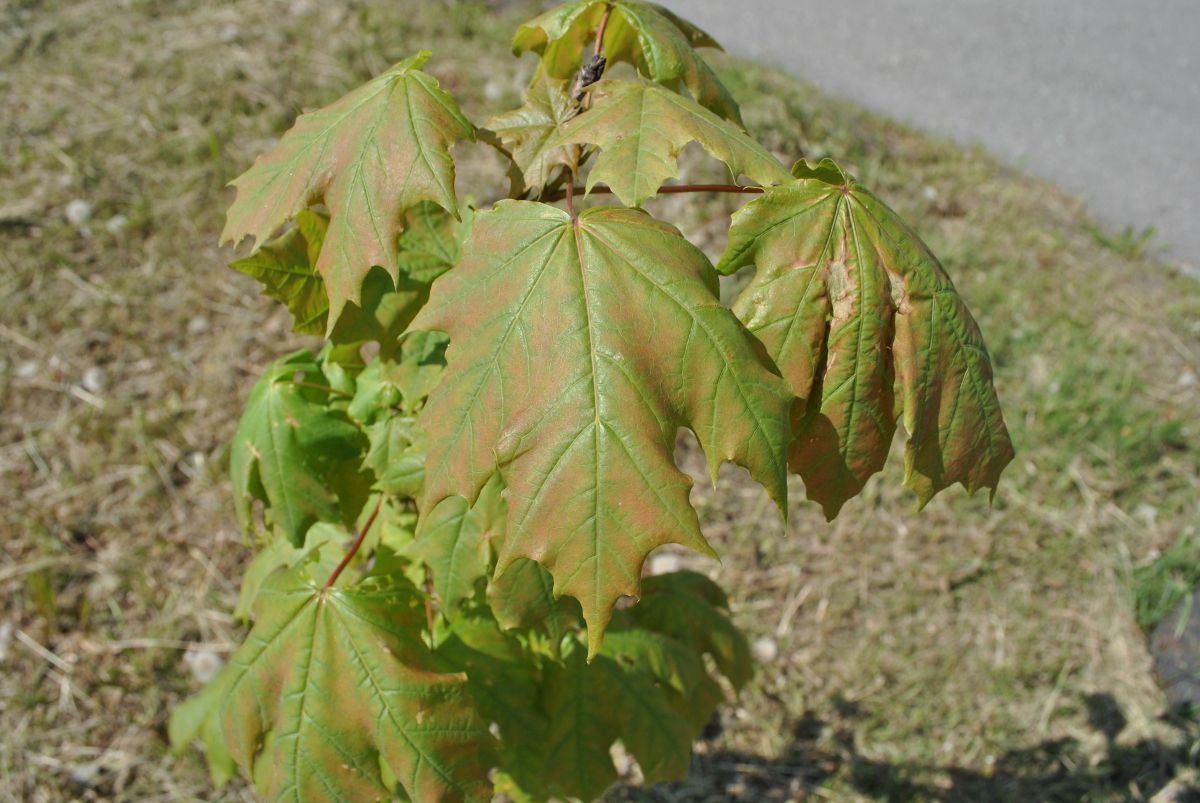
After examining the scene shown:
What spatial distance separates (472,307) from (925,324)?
2.08 ft

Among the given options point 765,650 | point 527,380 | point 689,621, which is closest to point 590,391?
point 527,380

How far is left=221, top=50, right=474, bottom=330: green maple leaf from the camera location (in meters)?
1.40

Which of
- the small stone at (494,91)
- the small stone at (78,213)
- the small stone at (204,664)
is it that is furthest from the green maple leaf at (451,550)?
the small stone at (494,91)

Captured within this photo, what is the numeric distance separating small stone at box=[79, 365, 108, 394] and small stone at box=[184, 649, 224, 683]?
42.9 inches

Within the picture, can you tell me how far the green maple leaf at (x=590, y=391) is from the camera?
1211 mm

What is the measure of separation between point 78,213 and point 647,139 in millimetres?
3318

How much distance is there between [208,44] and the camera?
4.52 metres

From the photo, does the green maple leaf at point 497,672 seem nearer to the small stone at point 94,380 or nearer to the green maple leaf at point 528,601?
the green maple leaf at point 528,601

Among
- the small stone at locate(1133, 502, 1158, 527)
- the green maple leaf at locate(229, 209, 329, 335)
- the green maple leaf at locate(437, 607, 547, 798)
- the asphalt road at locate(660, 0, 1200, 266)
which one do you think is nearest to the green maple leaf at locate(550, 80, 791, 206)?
the green maple leaf at locate(229, 209, 329, 335)

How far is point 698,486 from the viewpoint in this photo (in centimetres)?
352

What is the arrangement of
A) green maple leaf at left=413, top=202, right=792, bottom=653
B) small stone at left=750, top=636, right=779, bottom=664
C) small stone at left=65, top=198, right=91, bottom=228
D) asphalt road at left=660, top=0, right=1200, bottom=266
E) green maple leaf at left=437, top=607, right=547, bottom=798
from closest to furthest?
green maple leaf at left=413, top=202, right=792, bottom=653 < green maple leaf at left=437, top=607, right=547, bottom=798 < small stone at left=750, top=636, right=779, bottom=664 < small stone at left=65, top=198, right=91, bottom=228 < asphalt road at left=660, top=0, right=1200, bottom=266

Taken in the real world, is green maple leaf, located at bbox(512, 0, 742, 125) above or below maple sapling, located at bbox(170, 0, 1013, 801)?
above

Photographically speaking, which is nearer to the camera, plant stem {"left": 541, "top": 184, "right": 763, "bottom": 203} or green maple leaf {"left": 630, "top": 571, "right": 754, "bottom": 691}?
plant stem {"left": 541, "top": 184, "right": 763, "bottom": 203}

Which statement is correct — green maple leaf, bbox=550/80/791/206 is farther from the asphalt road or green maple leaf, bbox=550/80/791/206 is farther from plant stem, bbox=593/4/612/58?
the asphalt road
